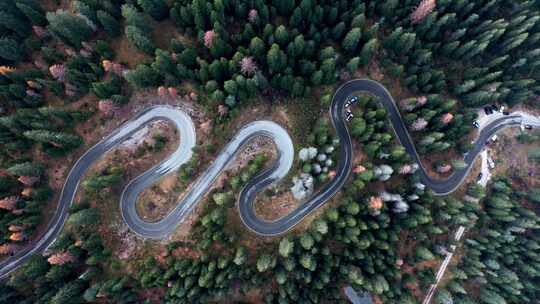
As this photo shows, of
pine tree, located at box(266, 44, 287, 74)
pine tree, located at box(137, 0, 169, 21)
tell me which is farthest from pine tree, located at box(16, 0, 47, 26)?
pine tree, located at box(266, 44, 287, 74)

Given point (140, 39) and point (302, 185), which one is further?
point (302, 185)

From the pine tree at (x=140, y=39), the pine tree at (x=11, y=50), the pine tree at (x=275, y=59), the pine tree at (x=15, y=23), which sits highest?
the pine tree at (x=275, y=59)

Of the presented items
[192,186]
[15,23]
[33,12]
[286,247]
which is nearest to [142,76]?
[192,186]

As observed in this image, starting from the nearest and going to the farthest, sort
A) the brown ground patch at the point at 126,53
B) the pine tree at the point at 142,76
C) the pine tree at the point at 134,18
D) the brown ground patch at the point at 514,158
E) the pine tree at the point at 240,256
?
the pine tree at the point at 134,18 < the pine tree at the point at 142,76 < the pine tree at the point at 240,256 < the brown ground patch at the point at 126,53 < the brown ground patch at the point at 514,158

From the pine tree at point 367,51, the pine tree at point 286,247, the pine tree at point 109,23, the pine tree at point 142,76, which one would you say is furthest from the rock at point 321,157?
the pine tree at point 109,23

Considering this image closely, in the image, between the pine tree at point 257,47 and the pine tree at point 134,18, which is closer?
the pine tree at point 257,47

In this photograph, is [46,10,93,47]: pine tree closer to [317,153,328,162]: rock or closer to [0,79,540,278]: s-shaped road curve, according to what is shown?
[0,79,540,278]: s-shaped road curve

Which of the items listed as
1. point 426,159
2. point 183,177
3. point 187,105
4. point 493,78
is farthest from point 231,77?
point 493,78

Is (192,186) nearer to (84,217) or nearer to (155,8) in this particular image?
(84,217)

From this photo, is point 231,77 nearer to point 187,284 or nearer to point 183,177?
point 183,177

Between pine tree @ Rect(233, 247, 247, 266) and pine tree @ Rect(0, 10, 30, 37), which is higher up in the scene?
pine tree @ Rect(0, 10, 30, 37)

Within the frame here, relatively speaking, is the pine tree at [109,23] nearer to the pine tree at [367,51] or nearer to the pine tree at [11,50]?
the pine tree at [11,50]

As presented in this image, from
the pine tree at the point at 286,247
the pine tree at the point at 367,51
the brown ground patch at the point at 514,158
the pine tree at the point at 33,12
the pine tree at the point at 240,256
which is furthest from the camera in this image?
the brown ground patch at the point at 514,158
